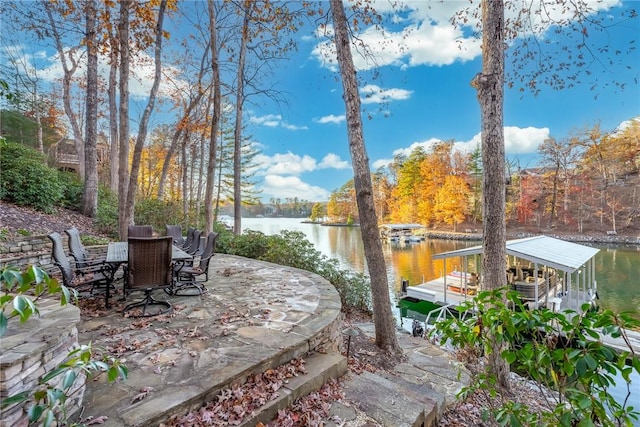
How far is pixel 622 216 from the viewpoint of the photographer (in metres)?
23.8

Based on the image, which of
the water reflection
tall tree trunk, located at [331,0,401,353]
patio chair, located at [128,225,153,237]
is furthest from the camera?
the water reflection

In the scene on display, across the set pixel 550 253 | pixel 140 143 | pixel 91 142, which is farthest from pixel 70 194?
pixel 550 253

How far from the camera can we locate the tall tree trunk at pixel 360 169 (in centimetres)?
348

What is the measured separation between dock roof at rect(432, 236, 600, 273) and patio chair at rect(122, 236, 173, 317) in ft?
22.3

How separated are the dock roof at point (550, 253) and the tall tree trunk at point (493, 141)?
396 cm

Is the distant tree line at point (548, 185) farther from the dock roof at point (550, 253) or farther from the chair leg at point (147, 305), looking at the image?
the chair leg at point (147, 305)

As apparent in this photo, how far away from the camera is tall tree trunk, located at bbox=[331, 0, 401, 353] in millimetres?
3479

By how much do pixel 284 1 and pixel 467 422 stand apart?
256 inches

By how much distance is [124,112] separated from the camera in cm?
653

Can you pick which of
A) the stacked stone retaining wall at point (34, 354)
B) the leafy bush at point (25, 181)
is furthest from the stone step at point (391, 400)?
the leafy bush at point (25, 181)

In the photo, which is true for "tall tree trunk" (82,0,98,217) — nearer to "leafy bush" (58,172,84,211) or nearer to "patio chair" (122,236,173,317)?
"leafy bush" (58,172,84,211)

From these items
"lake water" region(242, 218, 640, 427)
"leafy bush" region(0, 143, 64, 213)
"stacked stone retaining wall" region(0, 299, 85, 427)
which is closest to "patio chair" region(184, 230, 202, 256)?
"lake water" region(242, 218, 640, 427)

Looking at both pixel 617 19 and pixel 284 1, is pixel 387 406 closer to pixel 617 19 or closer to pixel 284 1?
pixel 617 19

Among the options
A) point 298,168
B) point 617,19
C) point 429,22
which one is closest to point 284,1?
point 429,22
